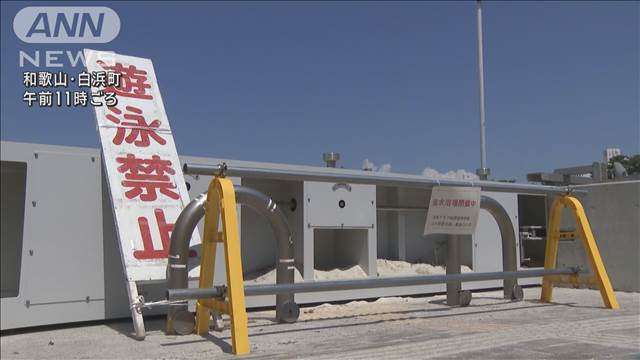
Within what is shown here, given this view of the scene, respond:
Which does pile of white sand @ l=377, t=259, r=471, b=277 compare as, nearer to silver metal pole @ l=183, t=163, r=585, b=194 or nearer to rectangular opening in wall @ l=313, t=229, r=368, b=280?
rectangular opening in wall @ l=313, t=229, r=368, b=280

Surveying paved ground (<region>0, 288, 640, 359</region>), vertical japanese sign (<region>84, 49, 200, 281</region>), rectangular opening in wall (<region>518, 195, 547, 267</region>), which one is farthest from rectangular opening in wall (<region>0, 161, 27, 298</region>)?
rectangular opening in wall (<region>518, 195, 547, 267</region>)

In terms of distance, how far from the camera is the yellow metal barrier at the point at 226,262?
5215 millimetres

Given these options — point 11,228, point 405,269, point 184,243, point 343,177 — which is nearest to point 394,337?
point 343,177

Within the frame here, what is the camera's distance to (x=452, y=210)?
7.73 metres

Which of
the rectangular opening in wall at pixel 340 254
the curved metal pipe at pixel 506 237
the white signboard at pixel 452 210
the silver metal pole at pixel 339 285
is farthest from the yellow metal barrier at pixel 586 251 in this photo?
the rectangular opening in wall at pixel 340 254

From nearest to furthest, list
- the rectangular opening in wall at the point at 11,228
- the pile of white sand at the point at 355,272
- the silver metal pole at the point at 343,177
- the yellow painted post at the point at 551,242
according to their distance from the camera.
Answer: the silver metal pole at the point at 343,177 → the yellow painted post at the point at 551,242 → the rectangular opening in wall at the point at 11,228 → the pile of white sand at the point at 355,272

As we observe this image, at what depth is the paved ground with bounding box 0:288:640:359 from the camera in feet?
16.3

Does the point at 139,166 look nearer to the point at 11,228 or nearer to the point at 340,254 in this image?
the point at 11,228

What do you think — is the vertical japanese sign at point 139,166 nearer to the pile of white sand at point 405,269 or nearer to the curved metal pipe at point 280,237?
the curved metal pipe at point 280,237

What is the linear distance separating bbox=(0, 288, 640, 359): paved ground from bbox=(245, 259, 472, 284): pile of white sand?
125 cm

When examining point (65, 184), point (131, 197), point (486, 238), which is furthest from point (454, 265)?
point (65, 184)

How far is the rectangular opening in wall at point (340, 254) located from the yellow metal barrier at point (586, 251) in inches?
110

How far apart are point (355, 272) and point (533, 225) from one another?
5830 mm

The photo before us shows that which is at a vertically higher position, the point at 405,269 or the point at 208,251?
the point at 208,251
